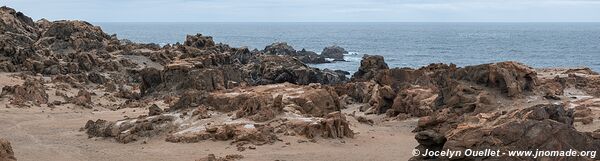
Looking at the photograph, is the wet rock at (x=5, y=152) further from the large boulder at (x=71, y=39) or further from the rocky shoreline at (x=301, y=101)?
the large boulder at (x=71, y=39)

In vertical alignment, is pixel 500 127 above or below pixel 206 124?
above

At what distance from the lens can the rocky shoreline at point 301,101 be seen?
66.2ft

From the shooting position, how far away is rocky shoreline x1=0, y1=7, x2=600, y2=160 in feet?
66.2

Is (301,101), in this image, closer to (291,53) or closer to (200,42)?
(200,42)

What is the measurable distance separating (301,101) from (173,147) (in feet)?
25.2

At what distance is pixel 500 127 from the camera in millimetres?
17922

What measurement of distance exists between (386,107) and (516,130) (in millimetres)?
22384

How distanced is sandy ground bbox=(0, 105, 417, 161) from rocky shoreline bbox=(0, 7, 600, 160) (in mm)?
552

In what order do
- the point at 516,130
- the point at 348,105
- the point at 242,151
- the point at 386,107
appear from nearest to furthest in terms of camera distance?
the point at 516,130 < the point at 242,151 < the point at 386,107 < the point at 348,105

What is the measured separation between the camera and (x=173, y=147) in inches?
1070

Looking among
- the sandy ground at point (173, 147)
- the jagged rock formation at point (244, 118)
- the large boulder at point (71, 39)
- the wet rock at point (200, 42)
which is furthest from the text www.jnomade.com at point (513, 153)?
the wet rock at point (200, 42)

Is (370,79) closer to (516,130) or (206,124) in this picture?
(206,124)

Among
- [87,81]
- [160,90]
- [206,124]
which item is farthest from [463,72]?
[87,81]

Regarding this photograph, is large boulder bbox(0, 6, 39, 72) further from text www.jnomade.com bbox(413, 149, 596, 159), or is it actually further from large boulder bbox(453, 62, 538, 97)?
text www.jnomade.com bbox(413, 149, 596, 159)
